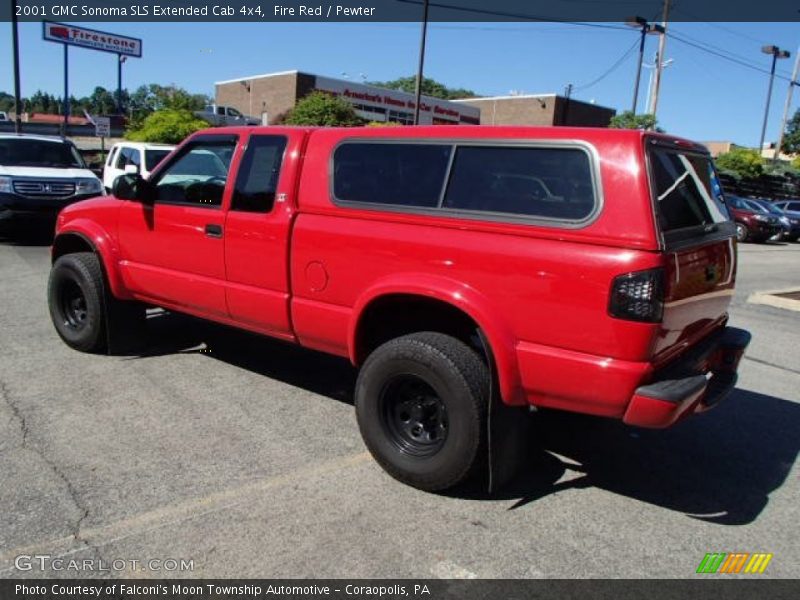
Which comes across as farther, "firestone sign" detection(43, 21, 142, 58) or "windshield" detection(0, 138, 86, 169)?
"firestone sign" detection(43, 21, 142, 58)

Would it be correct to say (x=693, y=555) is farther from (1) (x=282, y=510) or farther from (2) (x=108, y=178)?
(2) (x=108, y=178)

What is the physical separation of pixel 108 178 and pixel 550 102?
46865 mm

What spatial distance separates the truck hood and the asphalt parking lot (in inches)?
261

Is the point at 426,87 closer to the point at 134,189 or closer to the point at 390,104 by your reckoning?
the point at 390,104

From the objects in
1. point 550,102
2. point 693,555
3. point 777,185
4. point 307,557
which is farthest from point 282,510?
point 550,102

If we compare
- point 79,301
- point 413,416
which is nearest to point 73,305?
point 79,301

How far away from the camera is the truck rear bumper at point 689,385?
9.70 ft

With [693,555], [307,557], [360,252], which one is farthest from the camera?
[360,252]

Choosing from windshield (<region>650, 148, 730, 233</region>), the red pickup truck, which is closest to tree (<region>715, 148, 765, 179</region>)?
windshield (<region>650, 148, 730, 233</region>)

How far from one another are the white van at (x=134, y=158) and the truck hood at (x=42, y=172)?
943 mm

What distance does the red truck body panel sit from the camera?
2.99m

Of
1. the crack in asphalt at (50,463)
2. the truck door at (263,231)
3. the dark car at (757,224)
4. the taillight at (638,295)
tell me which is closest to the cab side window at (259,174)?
the truck door at (263,231)

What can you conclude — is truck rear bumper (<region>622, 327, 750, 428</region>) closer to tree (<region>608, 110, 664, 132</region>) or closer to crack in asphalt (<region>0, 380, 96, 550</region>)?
crack in asphalt (<region>0, 380, 96, 550</region>)

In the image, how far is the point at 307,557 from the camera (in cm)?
290
